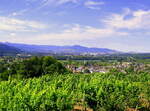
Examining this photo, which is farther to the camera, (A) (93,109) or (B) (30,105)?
(A) (93,109)

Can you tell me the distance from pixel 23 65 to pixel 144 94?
1587 inches

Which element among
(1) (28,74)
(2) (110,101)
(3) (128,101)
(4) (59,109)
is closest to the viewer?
(4) (59,109)

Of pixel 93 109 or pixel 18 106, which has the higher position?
pixel 18 106

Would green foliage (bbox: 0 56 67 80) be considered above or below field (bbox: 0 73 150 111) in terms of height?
below

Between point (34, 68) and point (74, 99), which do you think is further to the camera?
point (34, 68)

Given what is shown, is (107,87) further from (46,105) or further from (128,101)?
(46,105)

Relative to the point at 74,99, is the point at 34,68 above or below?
below

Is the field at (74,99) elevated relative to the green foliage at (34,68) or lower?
elevated

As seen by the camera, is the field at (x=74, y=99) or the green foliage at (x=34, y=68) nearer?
the field at (x=74, y=99)

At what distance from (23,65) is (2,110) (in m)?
45.9

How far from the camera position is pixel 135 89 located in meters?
20.9

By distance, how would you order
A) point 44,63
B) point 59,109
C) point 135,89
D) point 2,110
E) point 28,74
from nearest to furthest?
point 2,110
point 59,109
point 135,89
point 28,74
point 44,63

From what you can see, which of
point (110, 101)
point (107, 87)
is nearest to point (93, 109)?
point (110, 101)

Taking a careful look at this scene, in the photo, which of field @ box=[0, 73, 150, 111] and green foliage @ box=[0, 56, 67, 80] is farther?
green foliage @ box=[0, 56, 67, 80]
